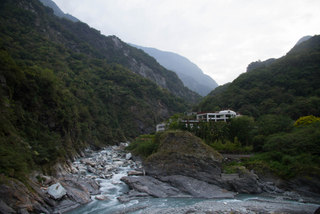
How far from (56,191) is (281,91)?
56045 mm

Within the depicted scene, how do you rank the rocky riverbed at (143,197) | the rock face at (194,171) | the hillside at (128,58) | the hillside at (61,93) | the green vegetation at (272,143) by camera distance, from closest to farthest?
the rocky riverbed at (143,197), the rock face at (194,171), the hillside at (61,93), the green vegetation at (272,143), the hillside at (128,58)

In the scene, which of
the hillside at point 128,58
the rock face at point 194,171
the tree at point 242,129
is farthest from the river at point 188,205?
the hillside at point 128,58

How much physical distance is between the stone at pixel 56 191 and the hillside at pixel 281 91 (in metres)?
45.7

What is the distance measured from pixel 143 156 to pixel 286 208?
23416 mm

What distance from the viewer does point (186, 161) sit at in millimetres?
25312

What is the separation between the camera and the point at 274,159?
87.2 feet

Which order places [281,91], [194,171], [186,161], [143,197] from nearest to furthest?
[143,197] → [194,171] → [186,161] → [281,91]

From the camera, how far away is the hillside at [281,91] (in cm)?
4497

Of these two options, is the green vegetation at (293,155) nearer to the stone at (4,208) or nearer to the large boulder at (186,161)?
the large boulder at (186,161)

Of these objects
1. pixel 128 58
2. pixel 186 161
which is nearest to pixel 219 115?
pixel 186 161

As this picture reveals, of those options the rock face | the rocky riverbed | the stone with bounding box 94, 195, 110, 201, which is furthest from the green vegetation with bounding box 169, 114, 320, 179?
the stone with bounding box 94, 195, 110, 201

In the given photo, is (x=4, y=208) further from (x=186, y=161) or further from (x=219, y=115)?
(x=219, y=115)

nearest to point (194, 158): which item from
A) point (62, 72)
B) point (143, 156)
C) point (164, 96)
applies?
point (143, 156)

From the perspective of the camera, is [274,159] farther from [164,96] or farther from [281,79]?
[164,96]
